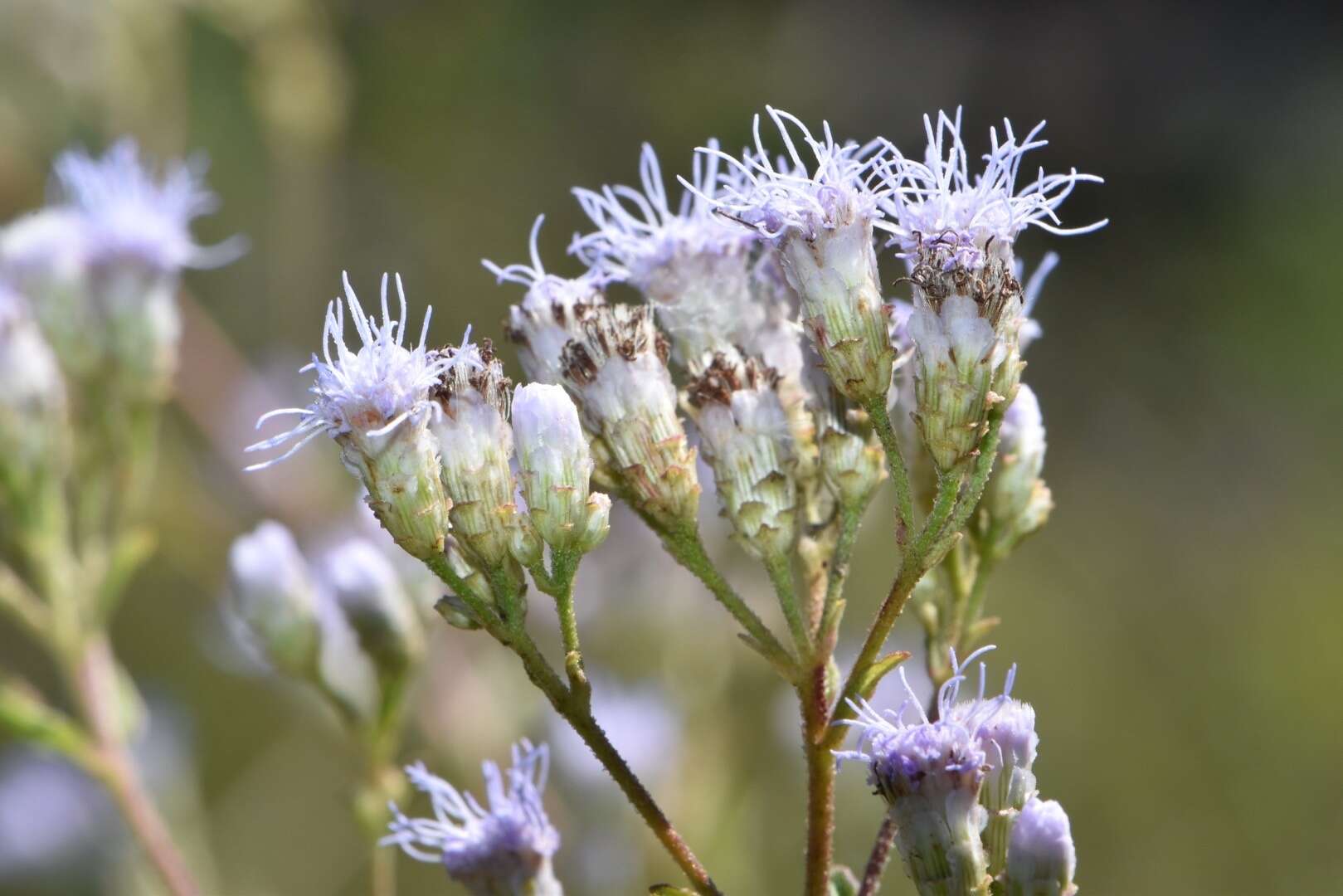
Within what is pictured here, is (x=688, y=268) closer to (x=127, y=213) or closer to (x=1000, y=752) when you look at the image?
(x=1000, y=752)

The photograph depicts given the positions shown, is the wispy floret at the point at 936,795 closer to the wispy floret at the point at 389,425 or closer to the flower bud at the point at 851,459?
the flower bud at the point at 851,459

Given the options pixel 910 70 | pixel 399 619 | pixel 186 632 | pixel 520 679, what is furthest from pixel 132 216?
pixel 910 70

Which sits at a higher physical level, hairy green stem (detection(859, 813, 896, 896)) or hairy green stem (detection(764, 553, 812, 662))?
hairy green stem (detection(764, 553, 812, 662))

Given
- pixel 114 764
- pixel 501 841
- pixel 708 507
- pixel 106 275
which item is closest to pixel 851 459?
pixel 501 841

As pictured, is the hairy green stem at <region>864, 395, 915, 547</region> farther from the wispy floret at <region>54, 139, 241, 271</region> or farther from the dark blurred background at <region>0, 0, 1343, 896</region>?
the wispy floret at <region>54, 139, 241, 271</region>

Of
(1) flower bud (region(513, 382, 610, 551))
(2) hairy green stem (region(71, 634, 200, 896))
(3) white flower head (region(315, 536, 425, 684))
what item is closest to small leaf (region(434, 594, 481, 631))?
(1) flower bud (region(513, 382, 610, 551))

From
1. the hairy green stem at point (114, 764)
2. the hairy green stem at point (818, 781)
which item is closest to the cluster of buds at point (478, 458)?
the hairy green stem at point (818, 781)
